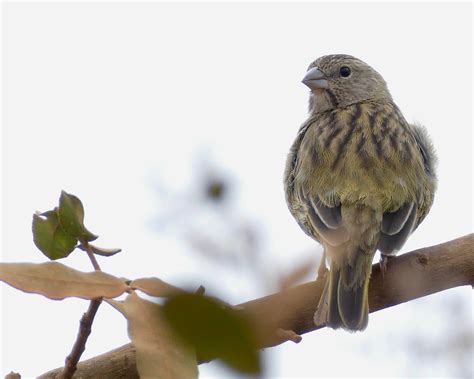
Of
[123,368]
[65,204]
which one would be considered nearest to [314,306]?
[123,368]

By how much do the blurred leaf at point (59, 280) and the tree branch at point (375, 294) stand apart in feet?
0.86

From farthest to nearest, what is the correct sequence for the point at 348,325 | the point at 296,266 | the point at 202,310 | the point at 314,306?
the point at 348,325 → the point at 314,306 → the point at 296,266 → the point at 202,310

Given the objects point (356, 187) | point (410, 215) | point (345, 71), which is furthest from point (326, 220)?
point (345, 71)

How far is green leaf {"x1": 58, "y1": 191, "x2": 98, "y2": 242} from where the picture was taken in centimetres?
140

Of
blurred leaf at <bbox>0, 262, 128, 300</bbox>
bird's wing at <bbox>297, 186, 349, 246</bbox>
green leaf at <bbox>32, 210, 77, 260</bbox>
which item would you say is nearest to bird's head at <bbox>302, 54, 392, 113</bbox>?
bird's wing at <bbox>297, 186, 349, 246</bbox>

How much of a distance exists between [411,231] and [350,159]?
0.73 meters

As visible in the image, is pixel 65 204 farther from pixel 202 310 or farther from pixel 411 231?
pixel 411 231

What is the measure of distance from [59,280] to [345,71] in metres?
6.21

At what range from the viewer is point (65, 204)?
4.58 feet

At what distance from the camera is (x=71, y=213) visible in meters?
1.40

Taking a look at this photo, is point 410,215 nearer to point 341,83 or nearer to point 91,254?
point 341,83

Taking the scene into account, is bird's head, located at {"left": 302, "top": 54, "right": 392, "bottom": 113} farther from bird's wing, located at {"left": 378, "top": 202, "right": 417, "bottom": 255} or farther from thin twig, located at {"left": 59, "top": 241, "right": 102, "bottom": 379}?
thin twig, located at {"left": 59, "top": 241, "right": 102, "bottom": 379}

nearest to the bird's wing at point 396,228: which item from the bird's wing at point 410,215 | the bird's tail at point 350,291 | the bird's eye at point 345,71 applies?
the bird's wing at point 410,215

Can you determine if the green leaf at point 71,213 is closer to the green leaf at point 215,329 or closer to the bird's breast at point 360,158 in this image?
the green leaf at point 215,329
